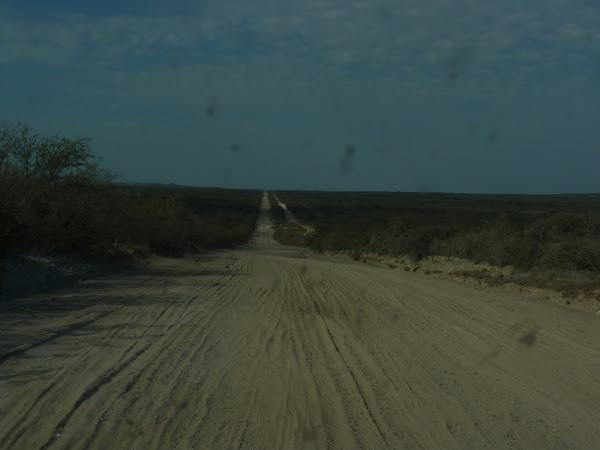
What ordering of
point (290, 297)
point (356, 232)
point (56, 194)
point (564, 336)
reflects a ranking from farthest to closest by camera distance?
point (356, 232), point (56, 194), point (290, 297), point (564, 336)

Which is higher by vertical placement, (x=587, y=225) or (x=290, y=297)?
(x=587, y=225)

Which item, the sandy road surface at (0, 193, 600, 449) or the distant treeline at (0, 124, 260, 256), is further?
the distant treeline at (0, 124, 260, 256)

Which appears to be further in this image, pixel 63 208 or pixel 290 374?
pixel 63 208

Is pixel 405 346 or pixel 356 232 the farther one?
pixel 356 232

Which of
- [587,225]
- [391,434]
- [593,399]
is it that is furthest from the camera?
[587,225]

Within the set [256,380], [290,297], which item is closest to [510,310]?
[290,297]

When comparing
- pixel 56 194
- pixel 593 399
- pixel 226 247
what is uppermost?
pixel 56 194

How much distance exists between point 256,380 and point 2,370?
3074 millimetres

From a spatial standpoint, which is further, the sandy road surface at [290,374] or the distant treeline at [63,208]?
the distant treeline at [63,208]

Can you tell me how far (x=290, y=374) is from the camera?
9.59 m

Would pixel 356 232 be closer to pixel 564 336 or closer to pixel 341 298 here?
pixel 341 298

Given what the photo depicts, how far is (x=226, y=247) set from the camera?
5356 cm

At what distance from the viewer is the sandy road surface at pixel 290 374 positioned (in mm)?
7176

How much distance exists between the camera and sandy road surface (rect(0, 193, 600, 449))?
718cm
